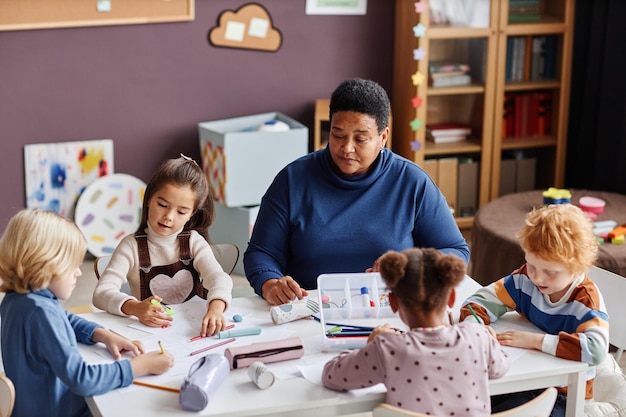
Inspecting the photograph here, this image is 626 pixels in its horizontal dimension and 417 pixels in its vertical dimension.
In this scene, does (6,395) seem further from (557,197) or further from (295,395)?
(557,197)

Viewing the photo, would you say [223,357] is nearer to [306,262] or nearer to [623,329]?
[306,262]

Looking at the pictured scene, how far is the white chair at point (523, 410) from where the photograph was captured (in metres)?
1.73

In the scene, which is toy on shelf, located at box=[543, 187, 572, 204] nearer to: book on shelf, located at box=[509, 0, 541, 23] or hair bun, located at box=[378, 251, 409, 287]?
book on shelf, located at box=[509, 0, 541, 23]

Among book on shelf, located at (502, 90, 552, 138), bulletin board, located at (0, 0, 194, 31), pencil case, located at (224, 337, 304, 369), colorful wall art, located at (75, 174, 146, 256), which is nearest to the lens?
pencil case, located at (224, 337, 304, 369)

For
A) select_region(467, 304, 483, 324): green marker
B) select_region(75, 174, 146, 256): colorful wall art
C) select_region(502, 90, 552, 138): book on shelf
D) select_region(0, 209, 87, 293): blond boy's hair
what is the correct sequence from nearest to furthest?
select_region(0, 209, 87, 293): blond boy's hair → select_region(467, 304, 483, 324): green marker → select_region(75, 174, 146, 256): colorful wall art → select_region(502, 90, 552, 138): book on shelf

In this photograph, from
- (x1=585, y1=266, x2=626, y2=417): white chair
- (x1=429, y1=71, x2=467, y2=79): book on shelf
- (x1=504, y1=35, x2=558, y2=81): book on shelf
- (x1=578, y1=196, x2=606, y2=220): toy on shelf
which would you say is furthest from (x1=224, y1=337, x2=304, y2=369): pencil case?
(x1=504, y1=35, x2=558, y2=81): book on shelf

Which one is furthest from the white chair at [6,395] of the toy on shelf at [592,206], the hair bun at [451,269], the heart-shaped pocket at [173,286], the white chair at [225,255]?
the toy on shelf at [592,206]

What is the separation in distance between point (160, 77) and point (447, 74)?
1401 mm

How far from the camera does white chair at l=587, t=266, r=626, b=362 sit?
2.41 metres

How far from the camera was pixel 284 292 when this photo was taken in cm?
229

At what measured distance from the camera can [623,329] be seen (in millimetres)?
2416

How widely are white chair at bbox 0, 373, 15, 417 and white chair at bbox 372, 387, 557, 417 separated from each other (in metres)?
0.72

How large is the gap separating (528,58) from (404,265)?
124 inches

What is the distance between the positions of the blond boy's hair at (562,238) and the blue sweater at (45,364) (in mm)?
932
